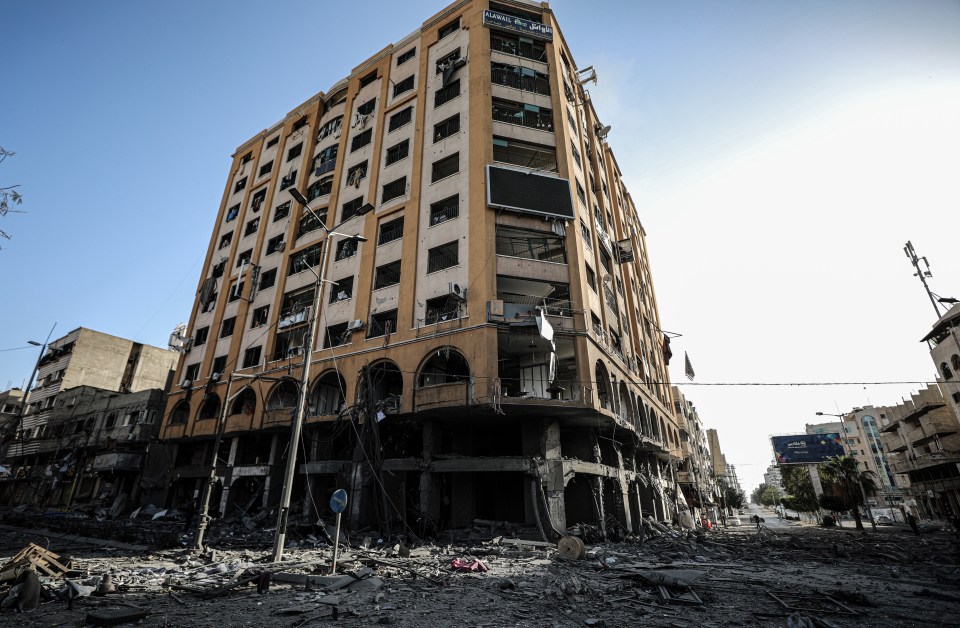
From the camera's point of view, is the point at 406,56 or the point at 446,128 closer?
the point at 446,128

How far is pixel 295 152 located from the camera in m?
35.2

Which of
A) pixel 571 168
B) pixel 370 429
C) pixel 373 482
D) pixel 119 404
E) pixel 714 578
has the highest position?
pixel 571 168

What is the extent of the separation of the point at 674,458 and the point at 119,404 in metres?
48.2

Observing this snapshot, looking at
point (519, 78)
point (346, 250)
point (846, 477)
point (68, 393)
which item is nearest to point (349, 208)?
point (346, 250)

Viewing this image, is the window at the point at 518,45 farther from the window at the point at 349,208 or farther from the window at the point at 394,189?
the window at the point at 349,208

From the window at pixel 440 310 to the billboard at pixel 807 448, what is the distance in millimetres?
48876

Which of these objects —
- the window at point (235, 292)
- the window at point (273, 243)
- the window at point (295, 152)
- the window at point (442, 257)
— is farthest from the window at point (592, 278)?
the window at point (295, 152)

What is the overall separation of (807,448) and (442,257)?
51216 millimetres

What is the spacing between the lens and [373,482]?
20.1 meters

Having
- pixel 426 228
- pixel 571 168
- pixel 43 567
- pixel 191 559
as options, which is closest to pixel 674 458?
pixel 571 168

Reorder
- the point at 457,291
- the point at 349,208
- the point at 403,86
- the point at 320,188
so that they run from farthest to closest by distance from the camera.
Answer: the point at 320,188, the point at 403,86, the point at 349,208, the point at 457,291

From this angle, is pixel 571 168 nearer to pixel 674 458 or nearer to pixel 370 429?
pixel 370 429

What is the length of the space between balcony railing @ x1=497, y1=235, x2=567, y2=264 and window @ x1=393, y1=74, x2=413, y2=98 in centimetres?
1511

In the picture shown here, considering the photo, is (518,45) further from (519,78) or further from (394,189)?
(394,189)
